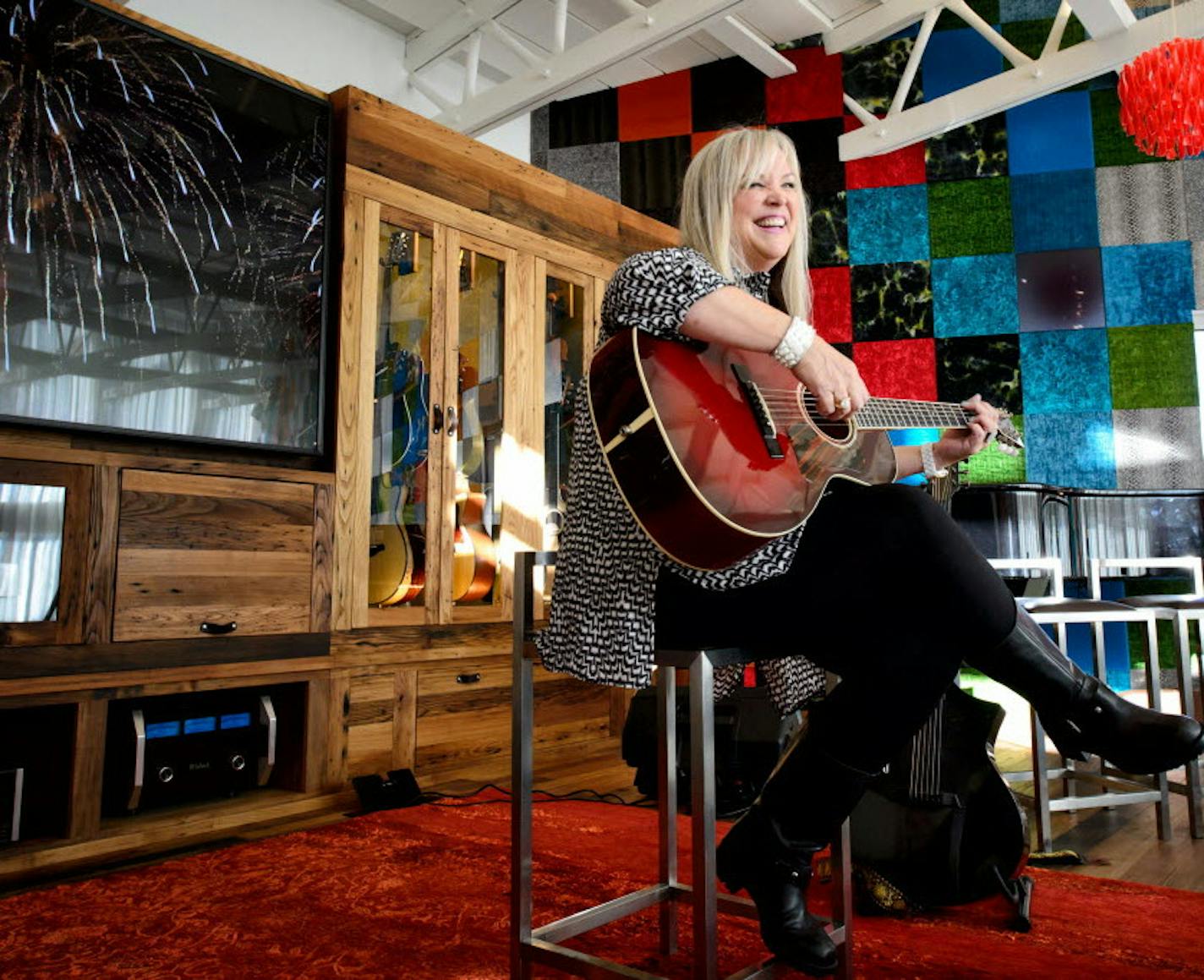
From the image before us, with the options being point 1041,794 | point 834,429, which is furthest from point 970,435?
point 1041,794

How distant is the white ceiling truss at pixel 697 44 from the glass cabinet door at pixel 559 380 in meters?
1.13

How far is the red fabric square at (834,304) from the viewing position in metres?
4.89

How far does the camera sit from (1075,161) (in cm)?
472

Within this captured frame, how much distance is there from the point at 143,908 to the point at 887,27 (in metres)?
4.82

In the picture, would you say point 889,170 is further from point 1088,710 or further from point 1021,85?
point 1088,710

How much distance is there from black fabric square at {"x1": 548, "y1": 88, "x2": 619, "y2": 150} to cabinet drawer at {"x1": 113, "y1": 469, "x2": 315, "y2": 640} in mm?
3316

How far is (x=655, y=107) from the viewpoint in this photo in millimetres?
5078

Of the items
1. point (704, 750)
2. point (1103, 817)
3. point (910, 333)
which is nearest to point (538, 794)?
point (1103, 817)

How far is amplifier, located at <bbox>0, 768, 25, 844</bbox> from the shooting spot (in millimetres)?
1991

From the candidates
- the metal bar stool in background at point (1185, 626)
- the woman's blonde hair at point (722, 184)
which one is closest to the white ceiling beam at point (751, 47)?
the metal bar stool in background at point (1185, 626)

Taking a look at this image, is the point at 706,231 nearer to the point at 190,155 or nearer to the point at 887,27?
the point at 190,155

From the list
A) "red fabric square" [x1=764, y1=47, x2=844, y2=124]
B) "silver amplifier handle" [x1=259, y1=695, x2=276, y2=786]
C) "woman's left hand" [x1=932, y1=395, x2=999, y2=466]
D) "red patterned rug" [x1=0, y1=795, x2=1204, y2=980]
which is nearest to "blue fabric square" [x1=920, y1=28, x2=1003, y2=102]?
"red fabric square" [x1=764, y1=47, x2=844, y2=124]

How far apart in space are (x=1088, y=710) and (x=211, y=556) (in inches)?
76.9

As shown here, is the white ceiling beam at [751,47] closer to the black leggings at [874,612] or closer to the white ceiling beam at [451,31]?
the white ceiling beam at [451,31]
